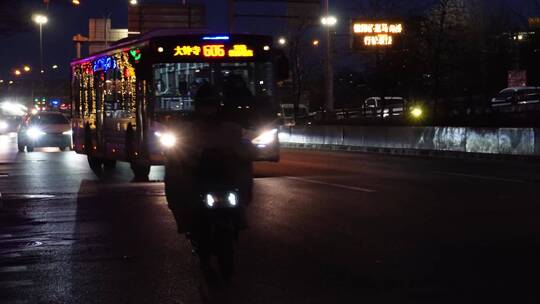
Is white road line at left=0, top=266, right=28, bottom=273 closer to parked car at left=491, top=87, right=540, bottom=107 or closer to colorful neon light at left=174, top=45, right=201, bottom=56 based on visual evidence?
colorful neon light at left=174, top=45, right=201, bottom=56

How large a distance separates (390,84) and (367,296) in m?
60.7

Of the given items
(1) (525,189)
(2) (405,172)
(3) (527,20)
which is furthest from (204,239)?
(3) (527,20)

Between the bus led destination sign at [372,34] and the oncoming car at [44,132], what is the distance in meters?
23.2

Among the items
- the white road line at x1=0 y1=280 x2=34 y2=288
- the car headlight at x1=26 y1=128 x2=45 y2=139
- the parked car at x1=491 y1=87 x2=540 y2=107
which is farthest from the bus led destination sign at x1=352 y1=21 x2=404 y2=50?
the white road line at x1=0 y1=280 x2=34 y2=288

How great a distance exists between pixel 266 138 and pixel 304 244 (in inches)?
368

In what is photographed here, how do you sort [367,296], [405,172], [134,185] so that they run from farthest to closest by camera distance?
1. [405,172]
2. [134,185]
3. [367,296]

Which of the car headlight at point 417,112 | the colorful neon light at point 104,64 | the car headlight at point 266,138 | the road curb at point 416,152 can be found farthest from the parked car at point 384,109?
the car headlight at point 266,138

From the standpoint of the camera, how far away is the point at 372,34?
55188mm

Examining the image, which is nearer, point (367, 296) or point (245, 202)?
point (367, 296)

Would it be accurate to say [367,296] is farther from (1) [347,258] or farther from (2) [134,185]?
(2) [134,185]

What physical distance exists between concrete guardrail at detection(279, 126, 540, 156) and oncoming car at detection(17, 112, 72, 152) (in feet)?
33.3

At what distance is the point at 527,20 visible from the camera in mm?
48906

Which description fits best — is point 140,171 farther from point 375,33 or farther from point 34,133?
point 375,33

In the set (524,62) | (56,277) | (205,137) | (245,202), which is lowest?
(56,277)
